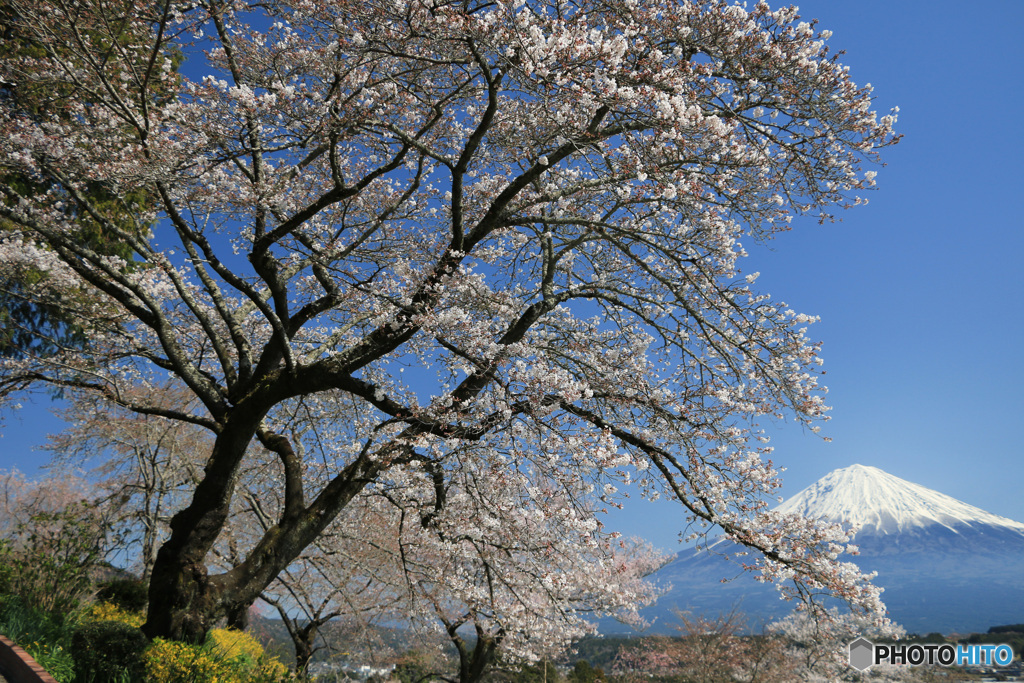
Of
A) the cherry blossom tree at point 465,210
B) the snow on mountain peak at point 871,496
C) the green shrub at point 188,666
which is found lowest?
the green shrub at point 188,666

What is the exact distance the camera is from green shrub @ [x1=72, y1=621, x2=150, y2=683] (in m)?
5.49

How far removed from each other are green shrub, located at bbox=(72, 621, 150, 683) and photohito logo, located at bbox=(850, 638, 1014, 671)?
9825 millimetres

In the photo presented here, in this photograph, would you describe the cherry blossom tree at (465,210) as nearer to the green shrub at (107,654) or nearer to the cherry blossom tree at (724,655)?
the green shrub at (107,654)

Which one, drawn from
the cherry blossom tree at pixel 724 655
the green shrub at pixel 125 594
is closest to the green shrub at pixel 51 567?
the green shrub at pixel 125 594

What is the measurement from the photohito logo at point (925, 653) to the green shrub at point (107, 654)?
9825mm

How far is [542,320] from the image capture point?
779 cm

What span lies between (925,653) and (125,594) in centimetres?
1636

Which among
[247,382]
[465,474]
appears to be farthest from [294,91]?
[465,474]

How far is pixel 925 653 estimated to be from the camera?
36.2 ft

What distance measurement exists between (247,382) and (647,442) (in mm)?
5433

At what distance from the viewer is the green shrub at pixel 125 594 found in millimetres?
10195

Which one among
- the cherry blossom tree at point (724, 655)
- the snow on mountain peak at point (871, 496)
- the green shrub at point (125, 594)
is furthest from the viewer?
the snow on mountain peak at point (871, 496)

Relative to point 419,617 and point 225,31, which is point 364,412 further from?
point 225,31

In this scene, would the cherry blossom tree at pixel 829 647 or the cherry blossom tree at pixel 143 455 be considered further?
the cherry blossom tree at pixel 143 455
